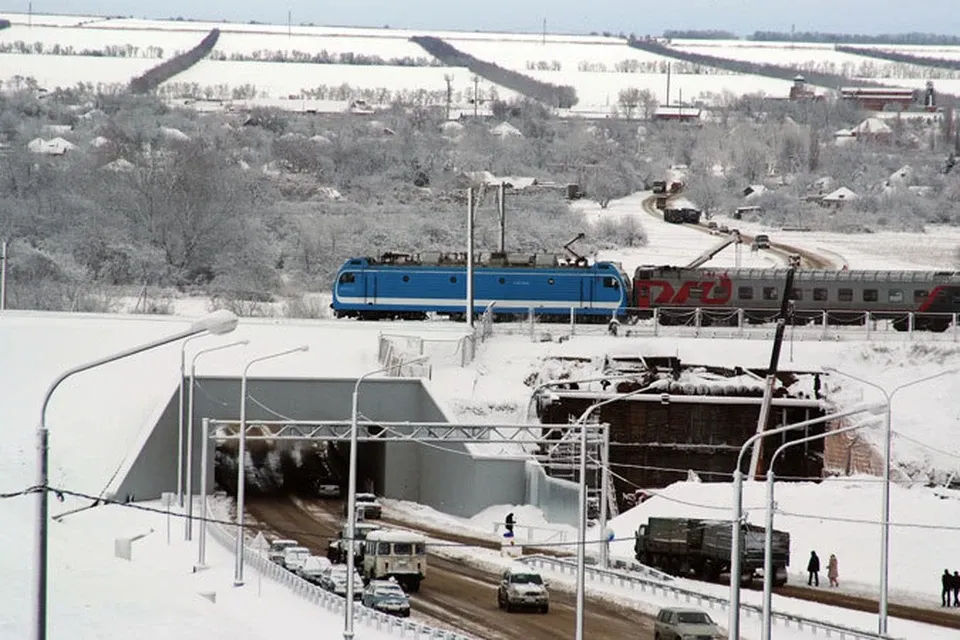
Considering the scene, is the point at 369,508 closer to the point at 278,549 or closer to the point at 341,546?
the point at 341,546

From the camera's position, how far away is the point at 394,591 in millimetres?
38188

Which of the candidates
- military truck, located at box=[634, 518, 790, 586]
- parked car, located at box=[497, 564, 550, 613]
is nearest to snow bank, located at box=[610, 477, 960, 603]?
military truck, located at box=[634, 518, 790, 586]

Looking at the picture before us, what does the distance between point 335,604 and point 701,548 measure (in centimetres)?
1081

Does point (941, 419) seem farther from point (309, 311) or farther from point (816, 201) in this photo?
point (816, 201)

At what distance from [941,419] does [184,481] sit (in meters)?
23.7

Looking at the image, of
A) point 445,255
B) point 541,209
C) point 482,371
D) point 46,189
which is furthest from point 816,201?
point 482,371

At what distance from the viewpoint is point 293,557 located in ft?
143

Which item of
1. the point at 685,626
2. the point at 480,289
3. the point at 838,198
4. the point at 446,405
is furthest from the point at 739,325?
the point at 838,198

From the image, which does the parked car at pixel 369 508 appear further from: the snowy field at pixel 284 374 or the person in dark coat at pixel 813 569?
the person in dark coat at pixel 813 569

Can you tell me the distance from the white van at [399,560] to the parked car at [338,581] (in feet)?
1.76

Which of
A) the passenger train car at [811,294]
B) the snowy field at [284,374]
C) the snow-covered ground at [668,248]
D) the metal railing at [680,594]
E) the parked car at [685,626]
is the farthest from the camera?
the snow-covered ground at [668,248]

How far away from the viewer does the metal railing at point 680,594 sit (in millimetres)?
34406

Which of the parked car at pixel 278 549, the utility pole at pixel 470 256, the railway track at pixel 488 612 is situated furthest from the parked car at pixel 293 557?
the utility pole at pixel 470 256

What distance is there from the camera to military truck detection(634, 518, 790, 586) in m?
43.2
